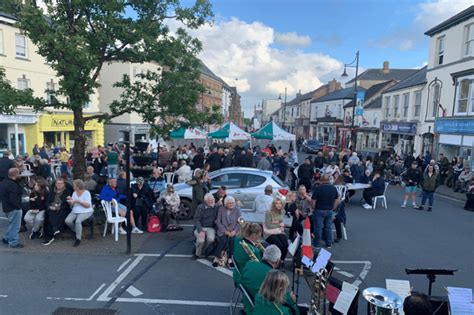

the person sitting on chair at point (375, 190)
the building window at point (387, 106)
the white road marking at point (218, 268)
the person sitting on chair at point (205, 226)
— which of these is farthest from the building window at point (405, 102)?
the white road marking at point (218, 268)

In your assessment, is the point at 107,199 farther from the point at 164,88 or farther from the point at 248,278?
the point at 248,278

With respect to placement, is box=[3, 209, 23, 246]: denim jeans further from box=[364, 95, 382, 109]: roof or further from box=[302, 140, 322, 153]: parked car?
box=[364, 95, 382, 109]: roof

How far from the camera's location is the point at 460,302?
13.1ft

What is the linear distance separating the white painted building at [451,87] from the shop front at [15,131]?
27111 millimetres

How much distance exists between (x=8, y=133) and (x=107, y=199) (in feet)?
57.9

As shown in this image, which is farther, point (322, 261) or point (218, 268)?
point (218, 268)

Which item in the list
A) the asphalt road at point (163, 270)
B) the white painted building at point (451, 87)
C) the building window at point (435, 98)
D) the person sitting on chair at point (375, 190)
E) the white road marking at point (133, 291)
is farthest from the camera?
the building window at point (435, 98)

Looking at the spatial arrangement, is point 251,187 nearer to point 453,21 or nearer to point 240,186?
point 240,186

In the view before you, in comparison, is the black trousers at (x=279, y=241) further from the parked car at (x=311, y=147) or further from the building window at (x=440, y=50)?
the parked car at (x=311, y=147)

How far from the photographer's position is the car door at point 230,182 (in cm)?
1045

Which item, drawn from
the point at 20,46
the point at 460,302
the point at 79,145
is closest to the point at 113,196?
the point at 79,145

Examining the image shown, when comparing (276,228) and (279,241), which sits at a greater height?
Result: (276,228)

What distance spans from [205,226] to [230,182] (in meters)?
3.36

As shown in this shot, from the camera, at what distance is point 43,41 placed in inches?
278
